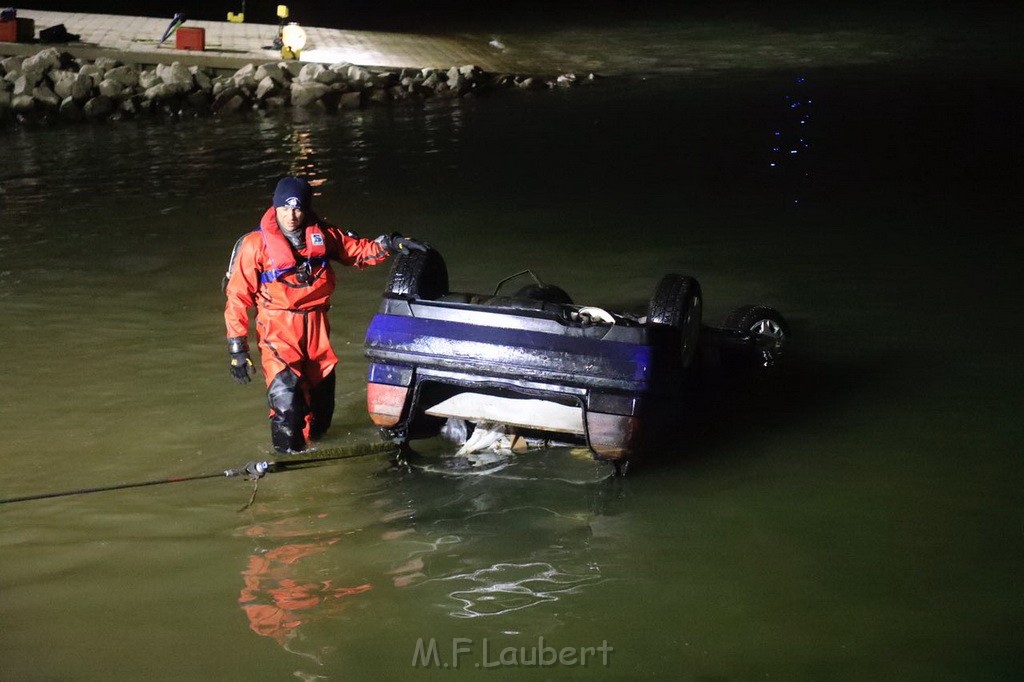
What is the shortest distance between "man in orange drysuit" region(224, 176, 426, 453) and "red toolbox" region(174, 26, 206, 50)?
16955 mm

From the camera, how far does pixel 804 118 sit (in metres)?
19.9

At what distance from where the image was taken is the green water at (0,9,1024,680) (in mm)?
4938

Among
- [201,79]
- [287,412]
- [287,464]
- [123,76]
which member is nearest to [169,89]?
[201,79]

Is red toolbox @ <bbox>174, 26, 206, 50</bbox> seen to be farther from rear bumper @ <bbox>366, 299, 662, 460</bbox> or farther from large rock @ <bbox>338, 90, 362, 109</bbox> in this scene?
rear bumper @ <bbox>366, 299, 662, 460</bbox>

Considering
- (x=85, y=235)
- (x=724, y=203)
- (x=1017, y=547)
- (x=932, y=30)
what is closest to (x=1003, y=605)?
(x=1017, y=547)

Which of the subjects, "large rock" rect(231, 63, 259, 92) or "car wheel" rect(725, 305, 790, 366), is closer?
"car wheel" rect(725, 305, 790, 366)

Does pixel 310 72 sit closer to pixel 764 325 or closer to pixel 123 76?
pixel 123 76

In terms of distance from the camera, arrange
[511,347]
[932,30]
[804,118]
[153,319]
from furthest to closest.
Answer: [932,30] < [804,118] < [153,319] < [511,347]

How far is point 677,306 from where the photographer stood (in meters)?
6.27

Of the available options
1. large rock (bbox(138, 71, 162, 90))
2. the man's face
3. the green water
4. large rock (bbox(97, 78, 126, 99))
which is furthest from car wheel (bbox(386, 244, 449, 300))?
large rock (bbox(138, 71, 162, 90))

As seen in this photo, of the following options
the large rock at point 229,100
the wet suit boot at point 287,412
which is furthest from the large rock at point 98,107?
the wet suit boot at point 287,412

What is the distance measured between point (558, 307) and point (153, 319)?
484cm

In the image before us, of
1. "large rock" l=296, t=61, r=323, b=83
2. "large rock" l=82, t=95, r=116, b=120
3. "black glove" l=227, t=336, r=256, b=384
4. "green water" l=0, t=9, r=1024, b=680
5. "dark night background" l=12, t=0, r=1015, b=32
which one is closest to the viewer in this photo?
"green water" l=0, t=9, r=1024, b=680

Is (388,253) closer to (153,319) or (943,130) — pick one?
(153,319)
